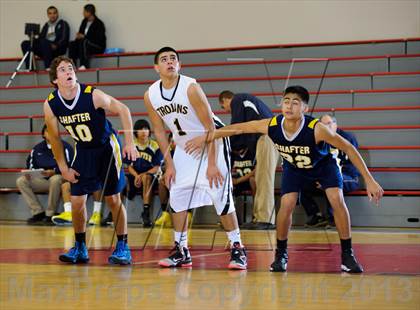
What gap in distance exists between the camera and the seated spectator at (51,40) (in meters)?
13.7

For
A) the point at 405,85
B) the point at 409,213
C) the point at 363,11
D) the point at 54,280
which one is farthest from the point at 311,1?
the point at 54,280

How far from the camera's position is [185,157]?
5605 millimetres

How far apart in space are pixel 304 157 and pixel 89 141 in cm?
158

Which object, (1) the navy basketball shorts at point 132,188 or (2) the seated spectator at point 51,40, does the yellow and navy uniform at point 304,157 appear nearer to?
(1) the navy basketball shorts at point 132,188

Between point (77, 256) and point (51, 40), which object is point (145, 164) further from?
point (51, 40)

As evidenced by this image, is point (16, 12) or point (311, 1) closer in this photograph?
point (311, 1)

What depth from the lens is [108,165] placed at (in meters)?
5.77

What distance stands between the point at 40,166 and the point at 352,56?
514cm

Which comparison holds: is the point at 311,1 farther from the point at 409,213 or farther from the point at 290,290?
the point at 290,290

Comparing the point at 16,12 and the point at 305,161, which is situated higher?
the point at 16,12

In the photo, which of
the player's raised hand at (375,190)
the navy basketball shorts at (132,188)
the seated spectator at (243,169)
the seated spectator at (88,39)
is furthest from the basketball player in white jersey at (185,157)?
the seated spectator at (88,39)

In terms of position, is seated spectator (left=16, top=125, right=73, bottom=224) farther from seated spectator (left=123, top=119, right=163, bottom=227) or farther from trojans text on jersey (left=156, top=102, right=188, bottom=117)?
trojans text on jersey (left=156, top=102, right=188, bottom=117)

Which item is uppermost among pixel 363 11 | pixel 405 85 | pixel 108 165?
pixel 363 11

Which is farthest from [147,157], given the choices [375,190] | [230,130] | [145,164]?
[375,190]
